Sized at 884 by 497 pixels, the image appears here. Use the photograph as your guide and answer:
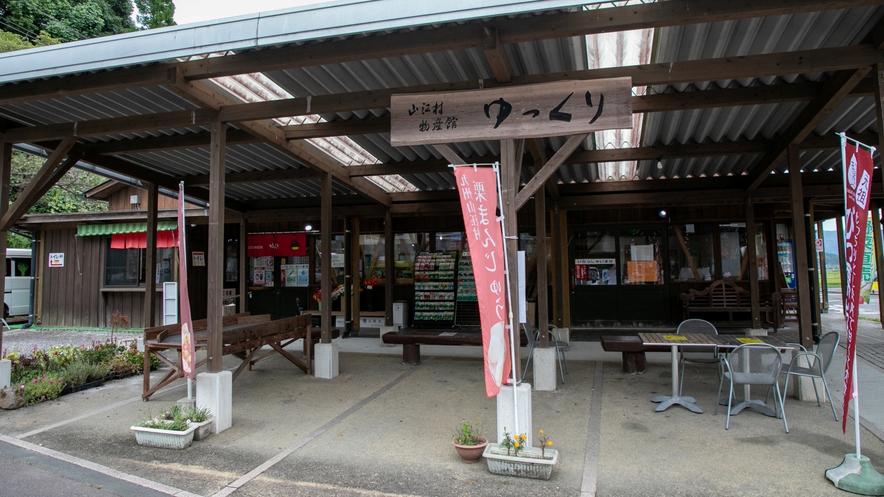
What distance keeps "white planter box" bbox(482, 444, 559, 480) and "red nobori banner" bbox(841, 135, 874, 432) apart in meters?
2.03

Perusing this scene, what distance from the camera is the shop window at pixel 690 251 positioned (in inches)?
430

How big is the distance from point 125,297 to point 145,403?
8.20 metres

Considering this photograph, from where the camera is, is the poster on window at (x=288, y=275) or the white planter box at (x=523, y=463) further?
the poster on window at (x=288, y=275)

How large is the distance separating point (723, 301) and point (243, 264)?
1079cm

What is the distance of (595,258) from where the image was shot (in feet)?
36.7

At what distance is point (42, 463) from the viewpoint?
414cm

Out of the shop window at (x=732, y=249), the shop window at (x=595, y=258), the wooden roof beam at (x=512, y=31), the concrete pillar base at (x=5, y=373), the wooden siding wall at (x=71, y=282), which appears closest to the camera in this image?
the wooden roof beam at (x=512, y=31)

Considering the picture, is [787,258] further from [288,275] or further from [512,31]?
[288,275]

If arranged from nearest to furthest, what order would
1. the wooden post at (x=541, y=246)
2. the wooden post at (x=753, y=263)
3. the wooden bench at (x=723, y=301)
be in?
the wooden post at (x=541, y=246) → the wooden post at (x=753, y=263) → the wooden bench at (x=723, y=301)

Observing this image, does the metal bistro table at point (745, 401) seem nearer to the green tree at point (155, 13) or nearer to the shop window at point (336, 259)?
the shop window at point (336, 259)

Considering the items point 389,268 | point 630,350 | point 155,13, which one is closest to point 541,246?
point 630,350

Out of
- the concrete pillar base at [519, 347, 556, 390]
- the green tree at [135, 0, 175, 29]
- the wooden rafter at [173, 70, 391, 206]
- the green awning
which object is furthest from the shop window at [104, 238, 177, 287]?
the green tree at [135, 0, 175, 29]

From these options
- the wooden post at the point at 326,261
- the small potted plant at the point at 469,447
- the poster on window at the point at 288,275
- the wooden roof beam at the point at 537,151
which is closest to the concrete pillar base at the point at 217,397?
the wooden post at the point at 326,261

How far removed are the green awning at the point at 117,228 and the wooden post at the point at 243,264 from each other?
1664 millimetres
